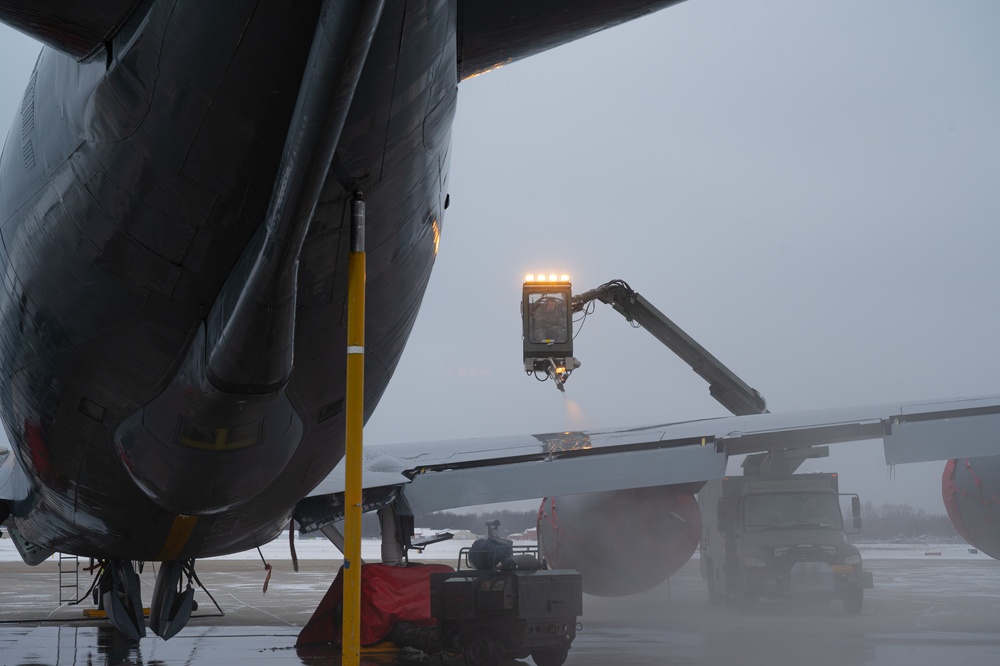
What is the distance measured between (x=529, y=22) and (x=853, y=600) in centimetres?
1533

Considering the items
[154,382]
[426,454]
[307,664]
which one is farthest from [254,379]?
[426,454]

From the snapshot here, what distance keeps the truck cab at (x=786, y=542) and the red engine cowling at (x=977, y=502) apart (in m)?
2.13

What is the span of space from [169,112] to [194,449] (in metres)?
2.20

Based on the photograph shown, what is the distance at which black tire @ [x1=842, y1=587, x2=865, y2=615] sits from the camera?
664 inches

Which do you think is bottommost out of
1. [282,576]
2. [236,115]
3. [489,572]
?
[282,576]

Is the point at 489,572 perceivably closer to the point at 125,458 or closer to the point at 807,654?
the point at 807,654

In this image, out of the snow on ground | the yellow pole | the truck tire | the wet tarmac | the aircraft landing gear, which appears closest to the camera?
the yellow pole

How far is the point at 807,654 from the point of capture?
1128 centimetres

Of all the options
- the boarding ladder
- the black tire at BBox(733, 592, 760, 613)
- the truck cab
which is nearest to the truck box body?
the boarding ladder

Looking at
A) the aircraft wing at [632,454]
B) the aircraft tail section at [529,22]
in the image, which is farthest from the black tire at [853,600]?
the aircraft tail section at [529,22]

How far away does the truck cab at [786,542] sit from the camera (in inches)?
658

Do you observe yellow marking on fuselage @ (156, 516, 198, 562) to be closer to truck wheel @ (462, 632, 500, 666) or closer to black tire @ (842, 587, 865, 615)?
truck wheel @ (462, 632, 500, 666)

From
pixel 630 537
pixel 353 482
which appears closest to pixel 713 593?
pixel 630 537

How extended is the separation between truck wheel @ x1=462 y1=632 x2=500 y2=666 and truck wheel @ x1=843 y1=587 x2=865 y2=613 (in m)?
8.69
